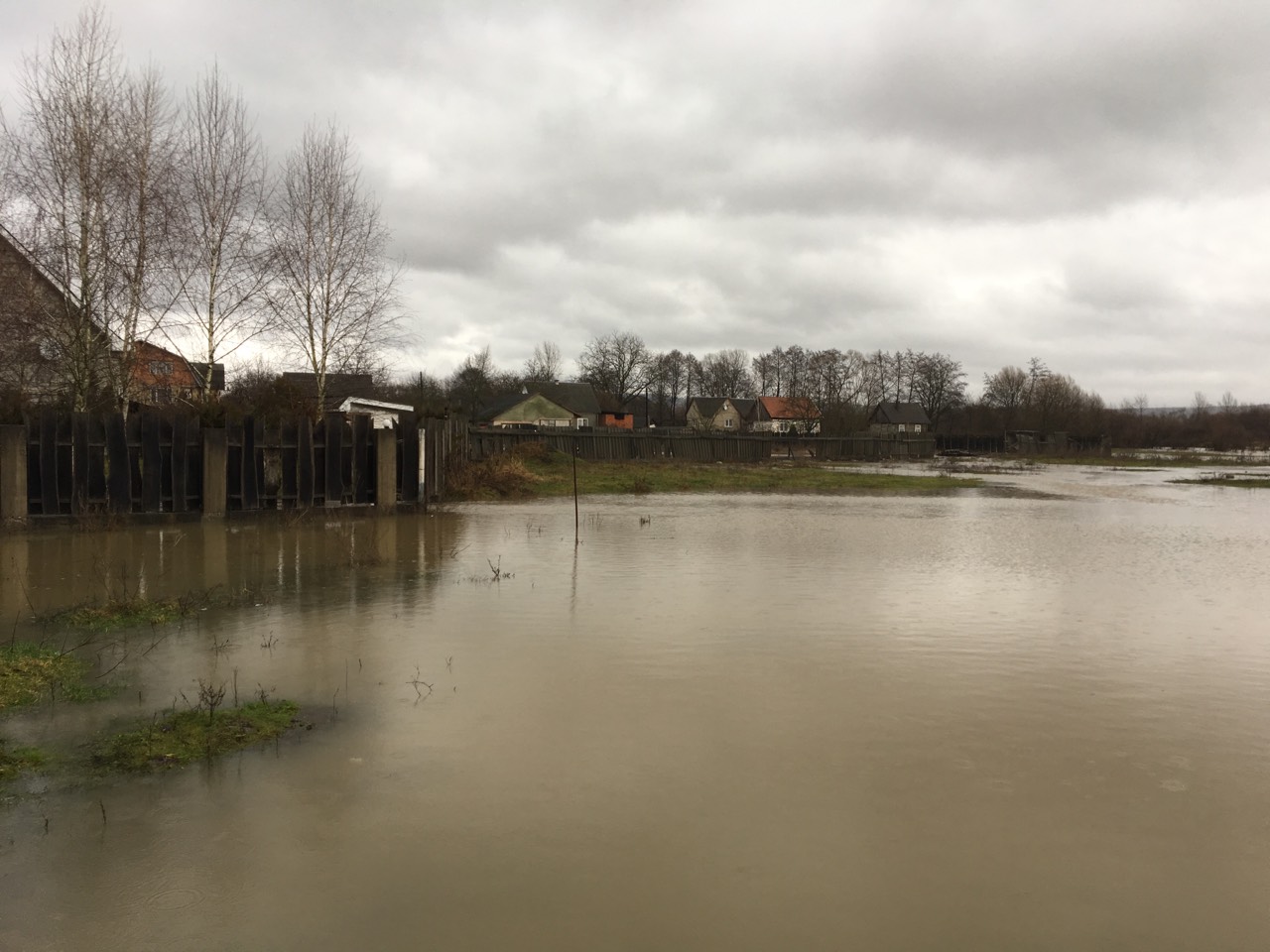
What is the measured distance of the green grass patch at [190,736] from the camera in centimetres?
509

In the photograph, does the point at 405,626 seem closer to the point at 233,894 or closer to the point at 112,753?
the point at 112,753

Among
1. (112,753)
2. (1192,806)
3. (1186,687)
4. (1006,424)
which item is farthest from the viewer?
(1006,424)

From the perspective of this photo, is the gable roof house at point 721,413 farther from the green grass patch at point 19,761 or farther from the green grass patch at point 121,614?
the green grass patch at point 19,761

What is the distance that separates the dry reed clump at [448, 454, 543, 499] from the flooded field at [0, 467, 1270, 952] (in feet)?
44.4

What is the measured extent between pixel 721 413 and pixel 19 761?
11695 cm

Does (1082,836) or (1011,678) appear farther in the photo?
(1011,678)

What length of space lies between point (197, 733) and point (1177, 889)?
5.29m

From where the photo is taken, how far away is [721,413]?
120500 millimetres

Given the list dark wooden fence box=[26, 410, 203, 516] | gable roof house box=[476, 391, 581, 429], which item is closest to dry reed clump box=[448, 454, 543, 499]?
dark wooden fence box=[26, 410, 203, 516]

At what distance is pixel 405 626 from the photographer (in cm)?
859

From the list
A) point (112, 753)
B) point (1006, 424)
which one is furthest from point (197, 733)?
point (1006, 424)

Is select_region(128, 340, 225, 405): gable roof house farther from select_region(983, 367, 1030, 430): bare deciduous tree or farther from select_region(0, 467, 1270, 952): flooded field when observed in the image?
select_region(983, 367, 1030, 430): bare deciduous tree

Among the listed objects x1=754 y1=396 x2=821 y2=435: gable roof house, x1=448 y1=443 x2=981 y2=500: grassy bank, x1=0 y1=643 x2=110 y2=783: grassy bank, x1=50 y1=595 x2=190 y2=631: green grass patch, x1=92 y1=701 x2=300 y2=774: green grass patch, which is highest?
x1=754 y1=396 x2=821 y2=435: gable roof house

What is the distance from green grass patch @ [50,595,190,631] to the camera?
8.25 meters
